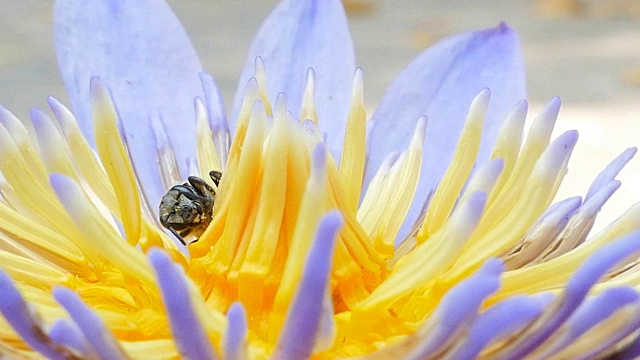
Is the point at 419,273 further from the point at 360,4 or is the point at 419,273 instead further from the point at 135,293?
the point at 360,4

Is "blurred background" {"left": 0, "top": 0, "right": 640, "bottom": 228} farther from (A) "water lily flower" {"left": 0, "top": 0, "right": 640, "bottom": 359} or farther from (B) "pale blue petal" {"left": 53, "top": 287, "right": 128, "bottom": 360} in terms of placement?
(B) "pale blue petal" {"left": 53, "top": 287, "right": 128, "bottom": 360}

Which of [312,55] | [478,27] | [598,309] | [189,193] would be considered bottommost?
[598,309]

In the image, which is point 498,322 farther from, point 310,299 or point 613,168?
point 613,168

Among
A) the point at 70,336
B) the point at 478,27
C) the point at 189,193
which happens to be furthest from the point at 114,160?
the point at 478,27

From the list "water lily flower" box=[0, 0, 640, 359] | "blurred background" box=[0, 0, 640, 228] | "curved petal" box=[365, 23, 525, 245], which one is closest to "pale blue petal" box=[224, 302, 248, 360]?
"water lily flower" box=[0, 0, 640, 359]

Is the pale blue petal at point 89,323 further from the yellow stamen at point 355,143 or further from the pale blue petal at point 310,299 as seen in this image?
the yellow stamen at point 355,143

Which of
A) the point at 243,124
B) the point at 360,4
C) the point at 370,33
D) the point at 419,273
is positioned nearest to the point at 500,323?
the point at 419,273

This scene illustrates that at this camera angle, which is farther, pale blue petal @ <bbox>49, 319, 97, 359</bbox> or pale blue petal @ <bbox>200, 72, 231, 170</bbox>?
pale blue petal @ <bbox>200, 72, 231, 170</bbox>
